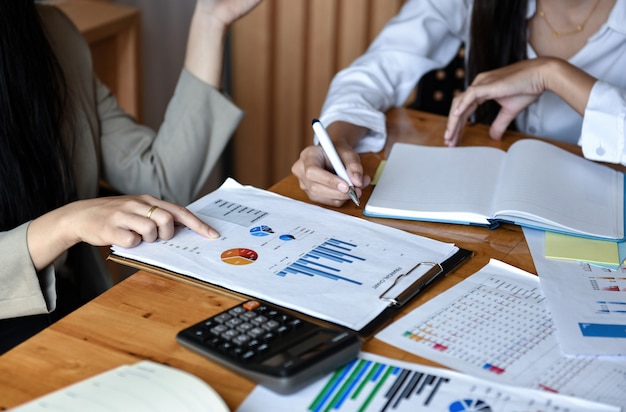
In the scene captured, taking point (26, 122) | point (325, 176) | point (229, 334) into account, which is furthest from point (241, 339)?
point (26, 122)

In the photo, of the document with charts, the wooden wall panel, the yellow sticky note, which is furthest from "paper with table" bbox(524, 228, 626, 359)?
the wooden wall panel

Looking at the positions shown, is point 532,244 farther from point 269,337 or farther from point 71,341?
point 71,341

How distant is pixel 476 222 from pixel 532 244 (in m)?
0.08

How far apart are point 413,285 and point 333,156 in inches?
10.2

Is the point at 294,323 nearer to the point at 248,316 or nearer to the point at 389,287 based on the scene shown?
the point at 248,316

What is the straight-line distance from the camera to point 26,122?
1245 mm

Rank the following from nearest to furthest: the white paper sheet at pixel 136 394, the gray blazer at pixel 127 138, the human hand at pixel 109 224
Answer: the white paper sheet at pixel 136 394, the human hand at pixel 109 224, the gray blazer at pixel 127 138

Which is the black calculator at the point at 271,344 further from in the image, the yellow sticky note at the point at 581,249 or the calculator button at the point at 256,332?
the yellow sticky note at the point at 581,249

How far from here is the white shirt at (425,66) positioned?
4.59 feet

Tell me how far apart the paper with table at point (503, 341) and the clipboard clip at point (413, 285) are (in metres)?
0.02

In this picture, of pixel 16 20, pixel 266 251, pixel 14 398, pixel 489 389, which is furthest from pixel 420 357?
pixel 16 20

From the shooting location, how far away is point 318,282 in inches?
34.4

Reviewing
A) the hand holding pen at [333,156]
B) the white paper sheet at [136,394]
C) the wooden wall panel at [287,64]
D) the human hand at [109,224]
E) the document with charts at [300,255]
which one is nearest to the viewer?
the white paper sheet at [136,394]

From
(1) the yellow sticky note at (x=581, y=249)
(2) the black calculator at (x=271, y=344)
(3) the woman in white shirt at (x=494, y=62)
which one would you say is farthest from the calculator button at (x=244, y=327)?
(3) the woman in white shirt at (x=494, y=62)
